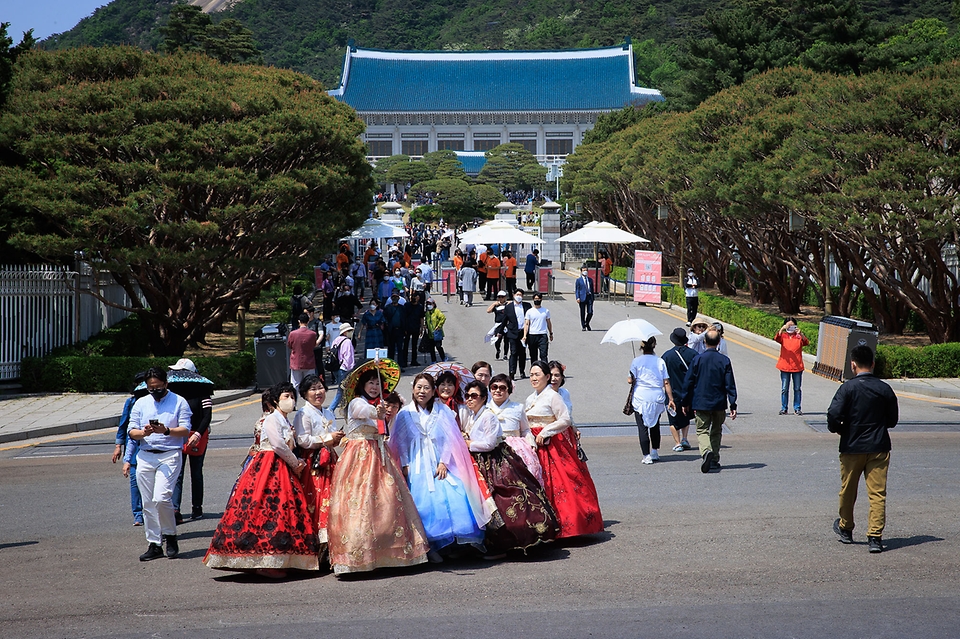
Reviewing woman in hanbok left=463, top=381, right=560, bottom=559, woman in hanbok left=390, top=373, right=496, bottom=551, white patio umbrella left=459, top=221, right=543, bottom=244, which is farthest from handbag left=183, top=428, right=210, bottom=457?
white patio umbrella left=459, top=221, right=543, bottom=244

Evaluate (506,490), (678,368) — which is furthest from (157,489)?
(678,368)

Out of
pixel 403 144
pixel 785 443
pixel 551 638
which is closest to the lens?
pixel 551 638

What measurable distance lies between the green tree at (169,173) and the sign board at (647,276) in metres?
12.6

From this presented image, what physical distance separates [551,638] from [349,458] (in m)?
2.33

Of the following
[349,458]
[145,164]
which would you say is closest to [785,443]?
[349,458]

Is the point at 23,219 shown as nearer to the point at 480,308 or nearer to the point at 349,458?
the point at 349,458

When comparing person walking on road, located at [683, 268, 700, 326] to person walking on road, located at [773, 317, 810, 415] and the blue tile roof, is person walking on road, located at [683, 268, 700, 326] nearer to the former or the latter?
person walking on road, located at [773, 317, 810, 415]

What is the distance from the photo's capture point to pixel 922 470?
1173 centimetres

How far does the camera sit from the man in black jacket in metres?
8.38

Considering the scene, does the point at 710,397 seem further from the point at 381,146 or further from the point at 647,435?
the point at 381,146

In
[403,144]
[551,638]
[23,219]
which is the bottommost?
[551,638]

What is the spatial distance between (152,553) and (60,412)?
30.9ft

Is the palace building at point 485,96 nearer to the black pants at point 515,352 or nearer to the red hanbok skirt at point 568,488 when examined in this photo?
the black pants at point 515,352

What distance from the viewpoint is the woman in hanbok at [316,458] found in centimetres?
821
